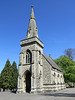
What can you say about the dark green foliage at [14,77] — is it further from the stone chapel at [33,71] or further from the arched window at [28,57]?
the arched window at [28,57]

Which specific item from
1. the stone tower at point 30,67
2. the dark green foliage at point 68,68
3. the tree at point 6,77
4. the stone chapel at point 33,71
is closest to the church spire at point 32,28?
the stone tower at point 30,67

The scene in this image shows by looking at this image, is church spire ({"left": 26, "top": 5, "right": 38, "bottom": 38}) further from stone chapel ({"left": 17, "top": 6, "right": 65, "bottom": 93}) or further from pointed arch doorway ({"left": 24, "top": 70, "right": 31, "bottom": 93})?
pointed arch doorway ({"left": 24, "top": 70, "right": 31, "bottom": 93})

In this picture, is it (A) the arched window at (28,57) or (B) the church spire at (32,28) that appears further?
(B) the church spire at (32,28)

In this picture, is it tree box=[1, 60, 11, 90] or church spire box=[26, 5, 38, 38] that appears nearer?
church spire box=[26, 5, 38, 38]

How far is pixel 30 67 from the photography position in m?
21.2

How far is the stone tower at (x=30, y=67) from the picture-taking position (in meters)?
19.7

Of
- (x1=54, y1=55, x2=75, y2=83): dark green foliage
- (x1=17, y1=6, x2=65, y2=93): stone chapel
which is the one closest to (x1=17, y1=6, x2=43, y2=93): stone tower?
(x1=17, y1=6, x2=65, y2=93): stone chapel

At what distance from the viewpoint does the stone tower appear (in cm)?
1969

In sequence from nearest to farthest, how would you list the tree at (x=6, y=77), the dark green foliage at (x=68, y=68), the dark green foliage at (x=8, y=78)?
the tree at (x=6, y=77) → the dark green foliage at (x=8, y=78) → the dark green foliage at (x=68, y=68)

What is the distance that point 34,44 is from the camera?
22.5 meters

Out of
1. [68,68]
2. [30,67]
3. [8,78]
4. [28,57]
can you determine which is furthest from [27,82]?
[68,68]

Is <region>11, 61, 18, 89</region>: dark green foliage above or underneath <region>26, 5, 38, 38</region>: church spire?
underneath

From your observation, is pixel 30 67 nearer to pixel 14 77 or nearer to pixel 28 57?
pixel 28 57

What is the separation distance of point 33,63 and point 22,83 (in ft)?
17.2
